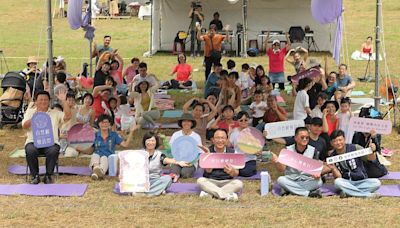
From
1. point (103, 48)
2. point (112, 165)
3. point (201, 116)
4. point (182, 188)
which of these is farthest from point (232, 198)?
point (103, 48)

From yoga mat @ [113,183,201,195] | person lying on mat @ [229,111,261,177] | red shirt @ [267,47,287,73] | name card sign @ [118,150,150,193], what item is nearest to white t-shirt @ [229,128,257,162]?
person lying on mat @ [229,111,261,177]

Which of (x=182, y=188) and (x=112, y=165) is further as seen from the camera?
(x=112, y=165)

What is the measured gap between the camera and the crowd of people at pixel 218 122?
23.0 ft

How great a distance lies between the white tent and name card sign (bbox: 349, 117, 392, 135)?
15.2m

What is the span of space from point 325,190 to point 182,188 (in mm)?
1641

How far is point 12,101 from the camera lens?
10.9 meters

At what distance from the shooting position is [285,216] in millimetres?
6262

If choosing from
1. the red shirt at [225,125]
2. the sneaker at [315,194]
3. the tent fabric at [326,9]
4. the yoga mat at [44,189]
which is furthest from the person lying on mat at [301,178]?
the tent fabric at [326,9]

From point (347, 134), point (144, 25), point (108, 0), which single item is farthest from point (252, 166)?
point (108, 0)

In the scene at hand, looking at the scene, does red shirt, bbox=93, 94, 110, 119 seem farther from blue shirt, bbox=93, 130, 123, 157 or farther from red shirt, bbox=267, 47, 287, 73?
red shirt, bbox=267, 47, 287, 73

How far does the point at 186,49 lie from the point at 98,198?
16.2 m

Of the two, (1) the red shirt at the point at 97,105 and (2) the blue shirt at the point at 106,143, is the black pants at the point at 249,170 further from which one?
(1) the red shirt at the point at 97,105

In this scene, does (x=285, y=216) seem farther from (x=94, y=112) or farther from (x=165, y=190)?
(x=94, y=112)

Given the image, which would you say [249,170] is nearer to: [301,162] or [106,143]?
[301,162]
